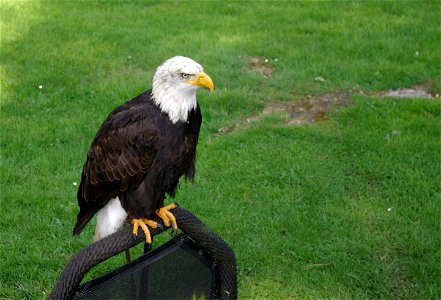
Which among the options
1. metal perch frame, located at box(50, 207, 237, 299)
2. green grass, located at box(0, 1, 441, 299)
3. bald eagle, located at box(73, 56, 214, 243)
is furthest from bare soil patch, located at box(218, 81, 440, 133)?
metal perch frame, located at box(50, 207, 237, 299)

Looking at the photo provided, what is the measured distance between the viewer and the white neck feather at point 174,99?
299 centimetres

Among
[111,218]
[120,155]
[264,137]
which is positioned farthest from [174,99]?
[264,137]

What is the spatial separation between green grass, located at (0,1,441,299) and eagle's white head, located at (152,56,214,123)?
1.35m

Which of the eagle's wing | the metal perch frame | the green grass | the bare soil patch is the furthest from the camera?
the bare soil patch

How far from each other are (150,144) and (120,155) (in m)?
0.17

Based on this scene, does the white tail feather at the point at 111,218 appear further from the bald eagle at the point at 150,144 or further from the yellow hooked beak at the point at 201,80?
the yellow hooked beak at the point at 201,80

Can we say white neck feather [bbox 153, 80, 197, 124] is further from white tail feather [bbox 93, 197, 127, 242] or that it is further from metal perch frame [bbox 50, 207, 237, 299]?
metal perch frame [bbox 50, 207, 237, 299]

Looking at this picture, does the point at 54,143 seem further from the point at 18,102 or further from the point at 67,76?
the point at 67,76

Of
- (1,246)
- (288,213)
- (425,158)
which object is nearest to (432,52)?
(425,158)

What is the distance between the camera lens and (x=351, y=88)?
6.39 m

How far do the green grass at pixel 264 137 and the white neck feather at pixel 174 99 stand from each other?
1.33 metres

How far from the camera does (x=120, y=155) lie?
300cm

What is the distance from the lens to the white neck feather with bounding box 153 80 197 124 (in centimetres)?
299

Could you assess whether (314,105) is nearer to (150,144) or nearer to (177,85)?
(177,85)
